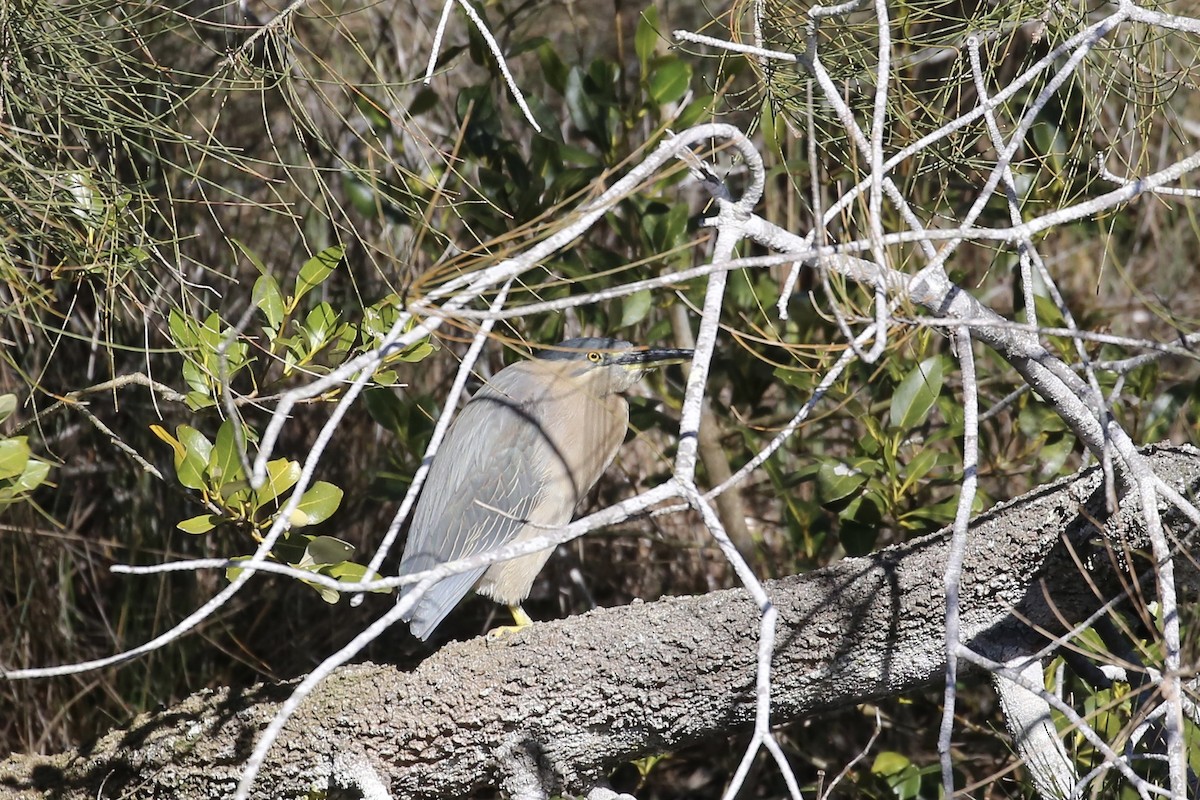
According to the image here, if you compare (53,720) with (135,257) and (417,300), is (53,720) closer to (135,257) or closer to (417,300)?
(135,257)

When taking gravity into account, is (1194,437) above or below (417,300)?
below

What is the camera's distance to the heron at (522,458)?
273cm

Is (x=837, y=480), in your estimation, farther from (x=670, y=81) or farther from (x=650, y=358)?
(x=670, y=81)

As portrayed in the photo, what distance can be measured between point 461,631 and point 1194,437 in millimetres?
2227

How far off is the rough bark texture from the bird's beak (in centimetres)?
81

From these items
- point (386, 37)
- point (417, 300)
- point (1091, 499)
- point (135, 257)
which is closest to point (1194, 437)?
point (1091, 499)

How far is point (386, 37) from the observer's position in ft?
11.5

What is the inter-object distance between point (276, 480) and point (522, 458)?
0.99 m

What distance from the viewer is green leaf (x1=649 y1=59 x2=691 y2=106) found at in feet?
8.51

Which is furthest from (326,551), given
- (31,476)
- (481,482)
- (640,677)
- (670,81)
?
(670,81)

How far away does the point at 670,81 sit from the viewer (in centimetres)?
260

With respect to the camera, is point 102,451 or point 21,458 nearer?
point 21,458

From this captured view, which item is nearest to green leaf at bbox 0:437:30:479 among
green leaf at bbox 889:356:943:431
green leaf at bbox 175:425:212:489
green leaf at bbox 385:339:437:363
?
green leaf at bbox 175:425:212:489

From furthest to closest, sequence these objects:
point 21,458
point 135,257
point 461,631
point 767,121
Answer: point 461,631 < point 767,121 < point 135,257 < point 21,458
